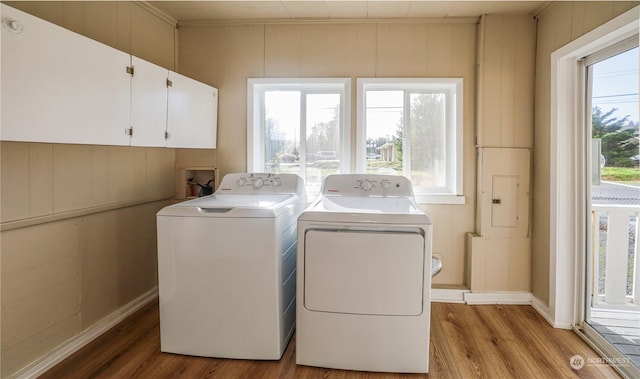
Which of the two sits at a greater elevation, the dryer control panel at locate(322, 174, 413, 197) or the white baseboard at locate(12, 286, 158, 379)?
the dryer control panel at locate(322, 174, 413, 197)

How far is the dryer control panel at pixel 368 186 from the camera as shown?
251cm

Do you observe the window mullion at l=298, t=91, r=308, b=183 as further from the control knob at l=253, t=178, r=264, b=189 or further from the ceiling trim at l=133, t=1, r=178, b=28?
the ceiling trim at l=133, t=1, r=178, b=28

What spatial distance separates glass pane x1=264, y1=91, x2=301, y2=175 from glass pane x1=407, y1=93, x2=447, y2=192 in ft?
3.30

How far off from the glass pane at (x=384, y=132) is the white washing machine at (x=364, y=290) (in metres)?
1.13

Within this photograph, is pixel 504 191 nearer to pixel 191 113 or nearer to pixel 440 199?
pixel 440 199

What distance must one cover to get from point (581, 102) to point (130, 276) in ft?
11.1

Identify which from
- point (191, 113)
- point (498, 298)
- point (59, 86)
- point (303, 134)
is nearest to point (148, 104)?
point (191, 113)

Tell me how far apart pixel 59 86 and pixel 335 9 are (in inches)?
76.8

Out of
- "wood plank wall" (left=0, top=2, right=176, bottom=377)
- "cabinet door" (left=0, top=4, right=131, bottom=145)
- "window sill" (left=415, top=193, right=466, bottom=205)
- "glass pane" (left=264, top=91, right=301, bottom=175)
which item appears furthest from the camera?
"glass pane" (left=264, top=91, right=301, bottom=175)

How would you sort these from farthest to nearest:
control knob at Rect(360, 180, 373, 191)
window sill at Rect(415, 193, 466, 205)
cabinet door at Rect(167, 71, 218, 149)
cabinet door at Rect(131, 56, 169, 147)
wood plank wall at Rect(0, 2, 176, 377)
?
window sill at Rect(415, 193, 466, 205) < control knob at Rect(360, 180, 373, 191) < cabinet door at Rect(167, 71, 218, 149) < cabinet door at Rect(131, 56, 169, 147) < wood plank wall at Rect(0, 2, 176, 377)

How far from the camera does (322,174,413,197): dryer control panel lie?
2510mm

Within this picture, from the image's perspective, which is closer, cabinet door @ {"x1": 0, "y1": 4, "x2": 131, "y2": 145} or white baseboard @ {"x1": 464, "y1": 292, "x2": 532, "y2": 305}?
cabinet door @ {"x1": 0, "y1": 4, "x2": 131, "y2": 145}

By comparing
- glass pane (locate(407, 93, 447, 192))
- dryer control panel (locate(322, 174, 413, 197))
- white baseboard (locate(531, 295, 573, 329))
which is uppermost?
glass pane (locate(407, 93, 447, 192))

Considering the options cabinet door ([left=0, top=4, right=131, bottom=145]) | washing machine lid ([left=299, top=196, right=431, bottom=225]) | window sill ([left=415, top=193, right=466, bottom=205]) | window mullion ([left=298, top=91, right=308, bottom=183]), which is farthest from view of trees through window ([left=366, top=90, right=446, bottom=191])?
cabinet door ([left=0, top=4, right=131, bottom=145])
